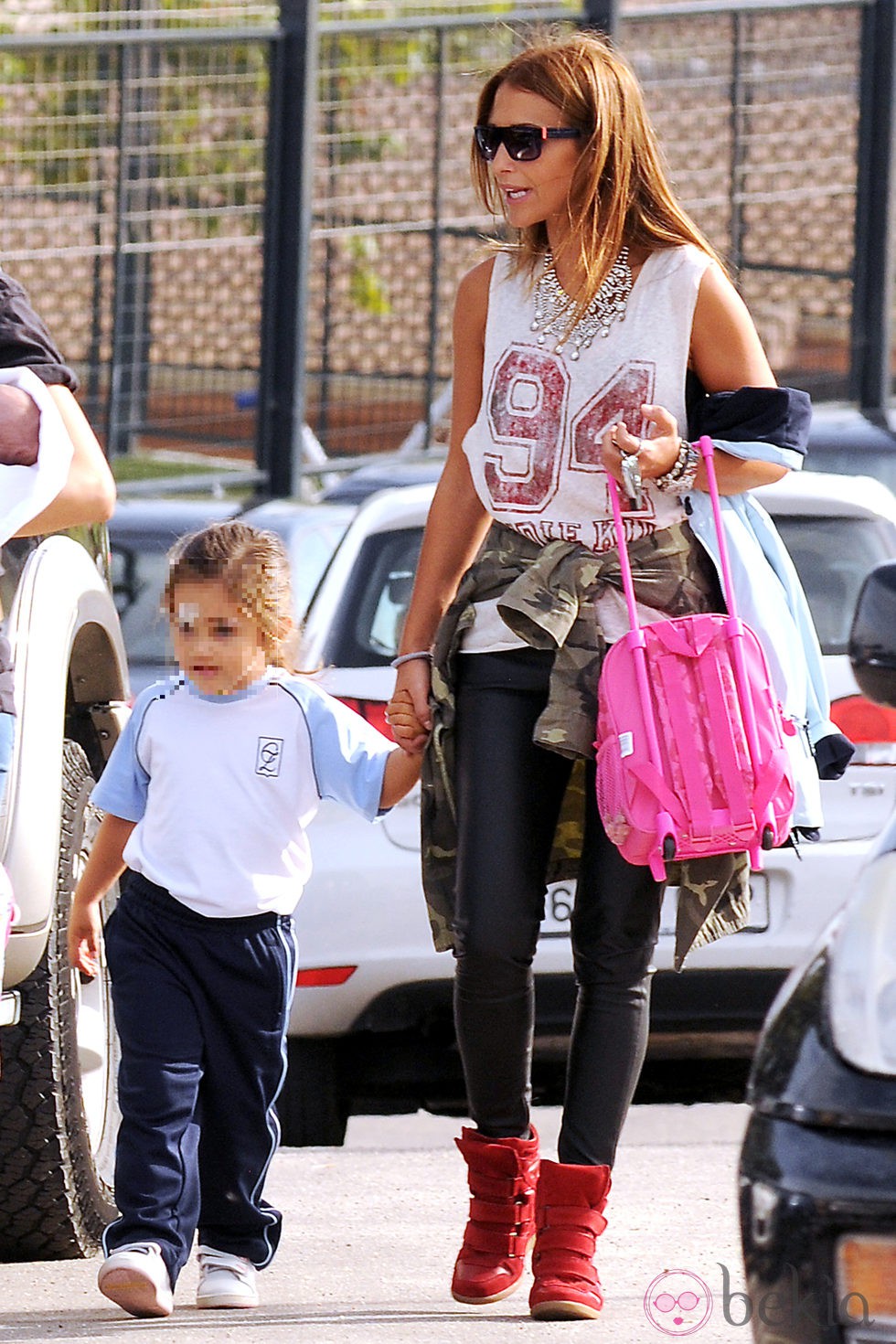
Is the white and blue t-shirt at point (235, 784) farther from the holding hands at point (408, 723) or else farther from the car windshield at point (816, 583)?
the car windshield at point (816, 583)

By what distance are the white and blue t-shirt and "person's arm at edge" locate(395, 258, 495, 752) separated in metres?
0.18

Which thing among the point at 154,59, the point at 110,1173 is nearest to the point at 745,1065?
the point at 110,1173

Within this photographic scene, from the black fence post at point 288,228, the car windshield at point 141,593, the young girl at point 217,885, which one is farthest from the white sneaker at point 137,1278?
the black fence post at point 288,228

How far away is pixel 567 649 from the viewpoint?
140 inches

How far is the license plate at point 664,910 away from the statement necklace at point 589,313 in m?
1.72

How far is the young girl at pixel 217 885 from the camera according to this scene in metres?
3.59

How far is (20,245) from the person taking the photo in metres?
11.4

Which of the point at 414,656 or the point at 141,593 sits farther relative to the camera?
the point at 141,593

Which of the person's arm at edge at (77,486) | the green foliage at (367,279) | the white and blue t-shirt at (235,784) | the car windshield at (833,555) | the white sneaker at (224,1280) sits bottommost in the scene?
the white sneaker at (224,1280)

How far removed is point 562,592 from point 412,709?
345 mm

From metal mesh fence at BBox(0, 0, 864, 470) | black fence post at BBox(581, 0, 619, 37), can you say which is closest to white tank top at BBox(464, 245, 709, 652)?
metal mesh fence at BBox(0, 0, 864, 470)

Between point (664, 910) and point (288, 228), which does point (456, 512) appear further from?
point (288, 228)

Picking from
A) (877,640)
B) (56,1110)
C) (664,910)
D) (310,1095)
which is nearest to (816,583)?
(664,910)

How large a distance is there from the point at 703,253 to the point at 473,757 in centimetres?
86
